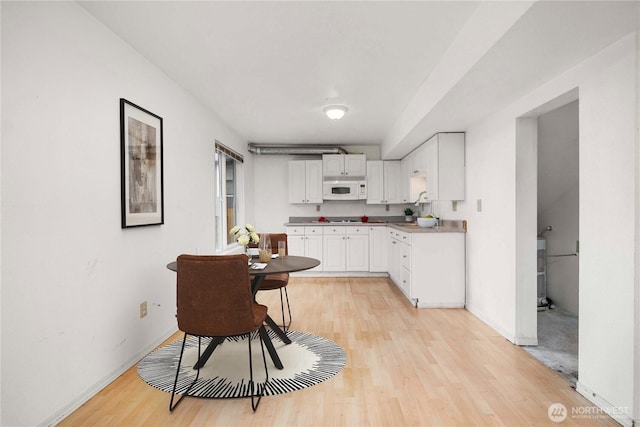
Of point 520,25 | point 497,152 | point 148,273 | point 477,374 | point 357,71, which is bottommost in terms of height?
point 477,374

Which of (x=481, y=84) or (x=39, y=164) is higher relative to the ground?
(x=481, y=84)

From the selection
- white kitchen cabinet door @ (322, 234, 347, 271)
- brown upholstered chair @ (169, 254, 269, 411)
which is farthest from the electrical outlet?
white kitchen cabinet door @ (322, 234, 347, 271)

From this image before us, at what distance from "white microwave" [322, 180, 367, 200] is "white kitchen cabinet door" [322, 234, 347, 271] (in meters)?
0.81

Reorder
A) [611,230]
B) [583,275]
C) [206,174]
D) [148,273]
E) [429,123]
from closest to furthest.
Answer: [611,230], [583,275], [148,273], [429,123], [206,174]

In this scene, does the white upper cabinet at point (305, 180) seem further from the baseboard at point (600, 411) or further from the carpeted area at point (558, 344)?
the baseboard at point (600, 411)

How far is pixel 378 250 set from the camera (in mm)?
6180

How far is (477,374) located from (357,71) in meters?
2.69

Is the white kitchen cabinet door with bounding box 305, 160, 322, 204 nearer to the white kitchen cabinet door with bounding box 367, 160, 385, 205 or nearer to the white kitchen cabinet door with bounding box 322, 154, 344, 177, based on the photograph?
the white kitchen cabinet door with bounding box 322, 154, 344, 177

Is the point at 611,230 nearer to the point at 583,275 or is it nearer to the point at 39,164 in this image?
the point at 583,275

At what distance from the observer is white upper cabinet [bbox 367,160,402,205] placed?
662 cm

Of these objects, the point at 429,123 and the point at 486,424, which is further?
the point at 429,123

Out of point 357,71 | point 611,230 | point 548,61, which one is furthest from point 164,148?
point 611,230

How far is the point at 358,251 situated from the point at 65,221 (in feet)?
15.5

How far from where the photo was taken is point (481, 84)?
8.92 ft
